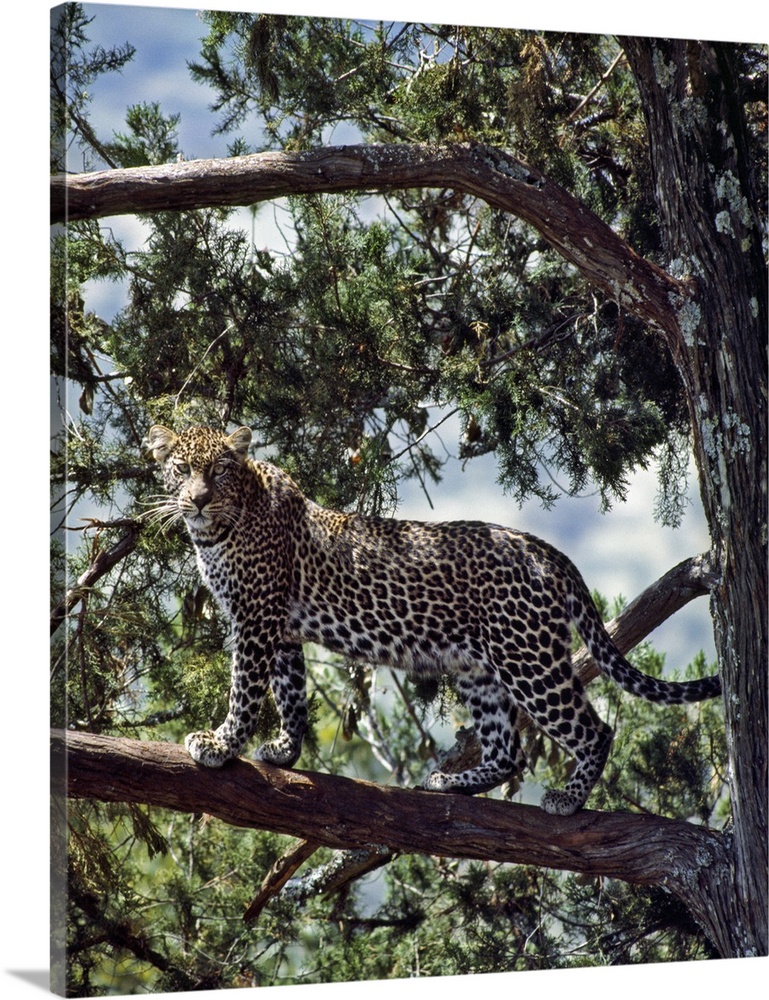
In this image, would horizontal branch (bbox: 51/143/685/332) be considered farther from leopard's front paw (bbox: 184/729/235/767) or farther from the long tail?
leopard's front paw (bbox: 184/729/235/767)

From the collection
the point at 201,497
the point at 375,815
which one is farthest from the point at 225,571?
the point at 375,815

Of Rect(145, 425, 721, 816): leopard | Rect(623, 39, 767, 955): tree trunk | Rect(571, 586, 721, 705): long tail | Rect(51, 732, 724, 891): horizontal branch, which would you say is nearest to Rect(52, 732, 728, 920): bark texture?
Rect(51, 732, 724, 891): horizontal branch

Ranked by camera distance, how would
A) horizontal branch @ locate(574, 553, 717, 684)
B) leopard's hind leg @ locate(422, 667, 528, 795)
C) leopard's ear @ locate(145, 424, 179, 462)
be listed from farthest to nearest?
horizontal branch @ locate(574, 553, 717, 684)
leopard's hind leg @ locate(422, 667, 528, 795)
leopard's ear @ locate(145, 424, 179, 462)

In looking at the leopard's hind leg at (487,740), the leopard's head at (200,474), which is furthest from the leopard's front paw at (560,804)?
the leopard's head at (200,474)

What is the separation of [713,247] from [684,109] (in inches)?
19.7

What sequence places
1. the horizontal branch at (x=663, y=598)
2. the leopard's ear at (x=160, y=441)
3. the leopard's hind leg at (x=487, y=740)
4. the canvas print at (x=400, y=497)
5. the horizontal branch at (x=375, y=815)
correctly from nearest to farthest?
the horizontal branch at (x=375, y=815)
the canvas print at (x=400, y=497)
the leopard's ear at (x=160, y=441)
the leopard's hind leg at (x=487, y=740)
the horizontal branch at (x=663, y=598)

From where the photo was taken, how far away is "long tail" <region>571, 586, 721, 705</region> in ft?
15.2

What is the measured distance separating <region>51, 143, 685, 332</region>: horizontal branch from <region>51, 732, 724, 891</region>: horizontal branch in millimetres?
1693

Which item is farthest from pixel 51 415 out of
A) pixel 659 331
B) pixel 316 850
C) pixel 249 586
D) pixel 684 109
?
pixel 684 109

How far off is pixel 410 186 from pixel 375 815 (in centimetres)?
211

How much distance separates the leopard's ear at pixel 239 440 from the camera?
4.50 meters

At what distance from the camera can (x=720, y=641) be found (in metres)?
4.88

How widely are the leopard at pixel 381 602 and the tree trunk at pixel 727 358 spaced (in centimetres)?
31

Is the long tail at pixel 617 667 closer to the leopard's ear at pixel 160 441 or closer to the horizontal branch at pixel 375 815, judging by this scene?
the horizontal branch at pixel 375 815
